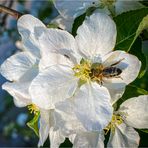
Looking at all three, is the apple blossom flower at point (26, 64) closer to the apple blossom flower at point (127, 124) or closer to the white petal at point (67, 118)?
the white petal at point (67, 118)

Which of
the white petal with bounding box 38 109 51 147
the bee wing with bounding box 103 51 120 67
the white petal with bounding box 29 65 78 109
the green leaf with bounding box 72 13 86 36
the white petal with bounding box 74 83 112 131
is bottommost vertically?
the white petal with bounding box 38 109 51 147

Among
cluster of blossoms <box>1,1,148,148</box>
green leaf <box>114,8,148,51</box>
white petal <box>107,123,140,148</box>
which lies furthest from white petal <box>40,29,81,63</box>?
white petal <box>107,123,140,148</box>

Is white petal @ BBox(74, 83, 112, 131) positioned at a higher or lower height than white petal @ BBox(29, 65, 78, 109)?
lower

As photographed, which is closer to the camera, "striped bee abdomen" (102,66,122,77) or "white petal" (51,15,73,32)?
"striped bee abdomen" (102,66,122,77)

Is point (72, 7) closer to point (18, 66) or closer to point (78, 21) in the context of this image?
point (78, 21)

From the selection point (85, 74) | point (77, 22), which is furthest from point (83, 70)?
point (77, 22)

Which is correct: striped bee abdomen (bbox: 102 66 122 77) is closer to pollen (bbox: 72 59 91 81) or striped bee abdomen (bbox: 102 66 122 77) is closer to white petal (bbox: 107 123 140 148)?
pollen (bbox: 72 59 91 81)
